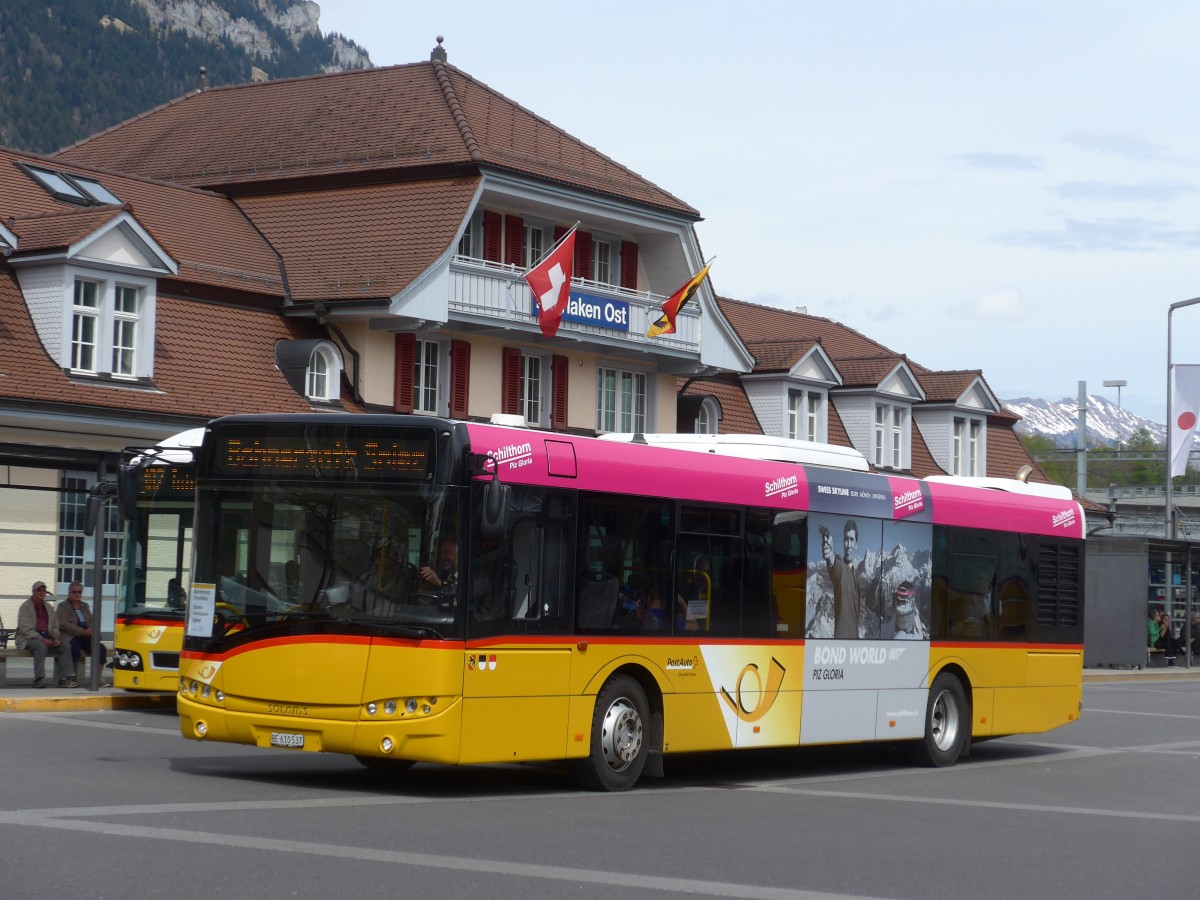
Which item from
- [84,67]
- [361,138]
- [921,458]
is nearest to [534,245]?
[361,138]

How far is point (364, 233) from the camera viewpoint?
1505 inches

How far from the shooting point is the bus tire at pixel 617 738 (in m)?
15.0

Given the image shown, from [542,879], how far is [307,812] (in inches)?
116

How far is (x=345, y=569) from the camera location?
13.9m

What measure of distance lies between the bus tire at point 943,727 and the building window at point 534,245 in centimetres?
2181

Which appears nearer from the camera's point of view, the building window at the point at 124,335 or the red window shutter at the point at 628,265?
the building window at the point at 124,335

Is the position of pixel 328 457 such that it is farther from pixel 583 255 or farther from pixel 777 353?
pixel 777 353

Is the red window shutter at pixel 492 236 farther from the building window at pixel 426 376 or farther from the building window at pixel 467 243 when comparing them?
the building window at pixel 426 376

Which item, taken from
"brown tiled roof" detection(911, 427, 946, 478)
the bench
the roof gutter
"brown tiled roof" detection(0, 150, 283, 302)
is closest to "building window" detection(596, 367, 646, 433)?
the roof gutter

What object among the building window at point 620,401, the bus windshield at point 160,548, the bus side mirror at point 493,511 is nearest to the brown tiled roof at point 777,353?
the building window at point 620,401

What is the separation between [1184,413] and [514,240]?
676 inches

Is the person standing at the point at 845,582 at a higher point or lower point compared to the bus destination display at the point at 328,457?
lower

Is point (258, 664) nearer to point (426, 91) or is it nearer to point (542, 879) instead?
point (542, 879)

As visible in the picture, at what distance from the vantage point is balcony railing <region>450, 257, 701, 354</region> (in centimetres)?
3738
